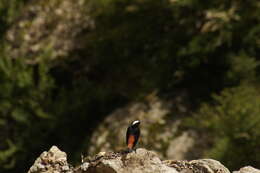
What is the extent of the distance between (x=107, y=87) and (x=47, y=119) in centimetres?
125

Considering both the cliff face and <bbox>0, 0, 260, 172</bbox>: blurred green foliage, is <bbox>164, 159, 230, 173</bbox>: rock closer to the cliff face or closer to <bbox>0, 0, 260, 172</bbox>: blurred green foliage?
the cliff face

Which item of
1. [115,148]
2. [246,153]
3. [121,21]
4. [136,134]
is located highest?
[121,21]

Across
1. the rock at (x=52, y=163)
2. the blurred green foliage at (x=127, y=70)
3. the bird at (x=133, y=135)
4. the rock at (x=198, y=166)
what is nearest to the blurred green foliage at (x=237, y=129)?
the blurred green foliage at (x=127, y=70)

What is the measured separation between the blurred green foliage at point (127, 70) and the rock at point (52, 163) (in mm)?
3293

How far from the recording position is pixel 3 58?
29.2 feet

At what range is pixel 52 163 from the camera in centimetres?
415

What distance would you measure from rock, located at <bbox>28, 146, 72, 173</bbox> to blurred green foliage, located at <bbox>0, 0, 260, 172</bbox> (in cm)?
329

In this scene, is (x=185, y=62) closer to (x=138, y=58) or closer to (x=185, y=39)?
(x=185, y=39)

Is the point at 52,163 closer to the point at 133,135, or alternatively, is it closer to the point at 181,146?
the point at 133,135

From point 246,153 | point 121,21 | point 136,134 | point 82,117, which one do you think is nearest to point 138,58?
point 121,21

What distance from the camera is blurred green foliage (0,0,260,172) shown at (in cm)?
787

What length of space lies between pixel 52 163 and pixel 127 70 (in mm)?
5303

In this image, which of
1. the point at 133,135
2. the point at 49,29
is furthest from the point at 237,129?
the point at 49,29

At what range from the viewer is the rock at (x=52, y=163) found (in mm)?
4102
